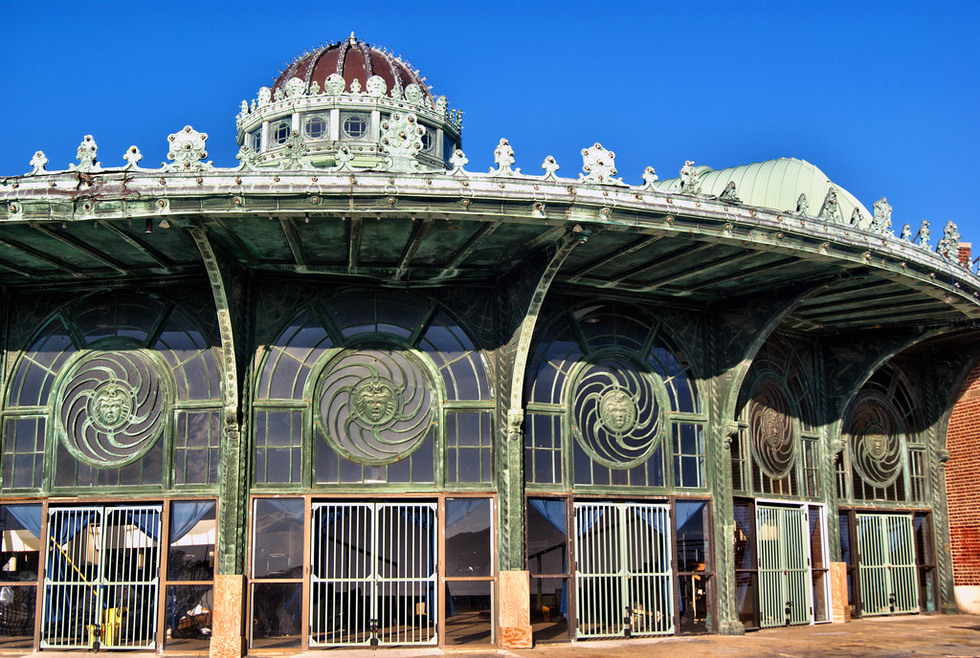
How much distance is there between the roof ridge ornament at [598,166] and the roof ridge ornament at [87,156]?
815 cm

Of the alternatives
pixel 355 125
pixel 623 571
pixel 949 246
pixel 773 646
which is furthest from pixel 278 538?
pixel 949 246

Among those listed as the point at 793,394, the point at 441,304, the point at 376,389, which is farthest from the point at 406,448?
the point at 793,394

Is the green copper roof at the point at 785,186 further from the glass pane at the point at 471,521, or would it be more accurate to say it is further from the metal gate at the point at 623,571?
the glass pane at the point at 471,521

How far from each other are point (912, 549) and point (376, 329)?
1567 cm

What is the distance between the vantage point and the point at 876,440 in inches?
1030

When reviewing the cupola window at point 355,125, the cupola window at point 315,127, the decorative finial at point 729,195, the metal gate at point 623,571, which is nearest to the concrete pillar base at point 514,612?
the metal gate at point 623,571

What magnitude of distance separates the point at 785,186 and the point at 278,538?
17.2m

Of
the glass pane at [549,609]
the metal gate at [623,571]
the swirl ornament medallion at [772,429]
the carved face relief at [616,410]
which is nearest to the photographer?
the glass pane at [549,609]

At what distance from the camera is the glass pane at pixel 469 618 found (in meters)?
19.2

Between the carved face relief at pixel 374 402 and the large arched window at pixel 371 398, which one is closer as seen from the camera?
the large arched window at pixel 371 398

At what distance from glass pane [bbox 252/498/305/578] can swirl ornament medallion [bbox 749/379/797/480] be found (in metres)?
10.5

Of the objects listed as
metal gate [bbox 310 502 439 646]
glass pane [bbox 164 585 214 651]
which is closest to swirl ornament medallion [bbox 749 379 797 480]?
metal gate [bbox 310 502 439 646]

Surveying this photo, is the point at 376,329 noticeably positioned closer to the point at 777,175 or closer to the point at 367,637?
the point at 367,637

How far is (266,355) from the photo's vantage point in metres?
19.7
